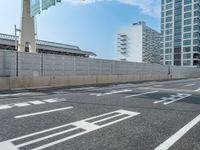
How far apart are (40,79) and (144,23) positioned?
454ft

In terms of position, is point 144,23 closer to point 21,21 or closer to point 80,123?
point 21,21

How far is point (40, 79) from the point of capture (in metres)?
19.8

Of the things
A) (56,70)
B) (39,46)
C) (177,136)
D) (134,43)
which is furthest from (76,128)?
(134,43)

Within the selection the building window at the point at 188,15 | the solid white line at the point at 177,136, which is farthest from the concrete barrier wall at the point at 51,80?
the building window at the point at 188,15

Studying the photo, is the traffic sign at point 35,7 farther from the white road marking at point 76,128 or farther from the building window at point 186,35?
the building window at point 186,35

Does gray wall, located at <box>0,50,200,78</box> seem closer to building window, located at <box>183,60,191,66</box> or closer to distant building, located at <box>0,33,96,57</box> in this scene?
distant building, located at <box>0,33,96,57</box>

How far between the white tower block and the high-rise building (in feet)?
339

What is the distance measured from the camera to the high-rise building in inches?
4690

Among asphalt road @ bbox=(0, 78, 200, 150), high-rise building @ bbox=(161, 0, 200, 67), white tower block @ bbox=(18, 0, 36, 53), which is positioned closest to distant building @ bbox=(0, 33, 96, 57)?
white tower block @ bbox=(18, 0, 36, 53)

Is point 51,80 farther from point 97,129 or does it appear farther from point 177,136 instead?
point 177,136

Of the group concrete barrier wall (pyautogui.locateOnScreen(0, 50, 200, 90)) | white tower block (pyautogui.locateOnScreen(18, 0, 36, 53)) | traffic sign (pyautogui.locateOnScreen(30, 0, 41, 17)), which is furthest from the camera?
white tower block (pyautogui.locateOnScreen(18, 0, 36, 53))

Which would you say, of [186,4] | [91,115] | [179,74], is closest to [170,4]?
[186,4]

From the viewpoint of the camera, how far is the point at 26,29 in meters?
27.6

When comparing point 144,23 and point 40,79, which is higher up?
point 144,23
